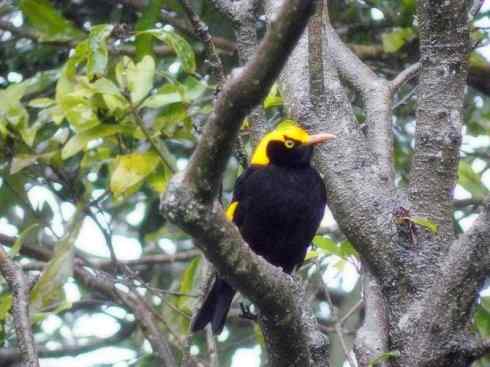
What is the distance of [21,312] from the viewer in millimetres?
3078

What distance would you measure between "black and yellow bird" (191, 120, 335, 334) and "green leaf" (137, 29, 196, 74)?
0.63 metres

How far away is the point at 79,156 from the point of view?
513 cm

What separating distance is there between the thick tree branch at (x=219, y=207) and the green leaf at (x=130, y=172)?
109 centimetres

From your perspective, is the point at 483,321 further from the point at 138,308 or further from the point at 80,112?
the point at 80,112

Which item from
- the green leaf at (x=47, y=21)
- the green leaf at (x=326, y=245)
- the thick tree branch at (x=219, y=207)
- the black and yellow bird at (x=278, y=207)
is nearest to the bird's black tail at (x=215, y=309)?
the black and yellow bird at (x=278, y=207)

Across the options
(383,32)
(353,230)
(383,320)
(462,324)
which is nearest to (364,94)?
(353,230)

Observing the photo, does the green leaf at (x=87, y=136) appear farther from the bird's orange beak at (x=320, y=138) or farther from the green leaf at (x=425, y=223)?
the green leaf at (x=425, y=223)

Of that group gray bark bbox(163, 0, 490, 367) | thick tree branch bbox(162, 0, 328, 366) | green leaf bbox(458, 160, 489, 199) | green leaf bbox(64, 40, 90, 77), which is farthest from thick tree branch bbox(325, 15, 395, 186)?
green leaf bbox(64, 40, 90, 77)

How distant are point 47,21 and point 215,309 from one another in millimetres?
1601

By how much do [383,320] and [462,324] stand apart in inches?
18.3

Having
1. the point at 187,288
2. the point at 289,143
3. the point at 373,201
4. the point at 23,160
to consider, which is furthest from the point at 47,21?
the point at 373,201

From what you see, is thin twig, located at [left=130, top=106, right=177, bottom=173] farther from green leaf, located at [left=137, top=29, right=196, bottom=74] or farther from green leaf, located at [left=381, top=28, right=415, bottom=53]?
green leaf, located at [left=381, top=28, right=415, bottom=53]

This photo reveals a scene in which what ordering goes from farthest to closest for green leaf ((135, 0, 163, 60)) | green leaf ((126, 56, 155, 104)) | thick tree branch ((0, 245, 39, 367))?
green leaf ((135, 0, 163, 60)) < green leaf ((126, 56, 155, 104)) < thick tree branch ((0, 245, 39, 367))

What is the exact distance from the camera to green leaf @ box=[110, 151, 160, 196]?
3652mm
